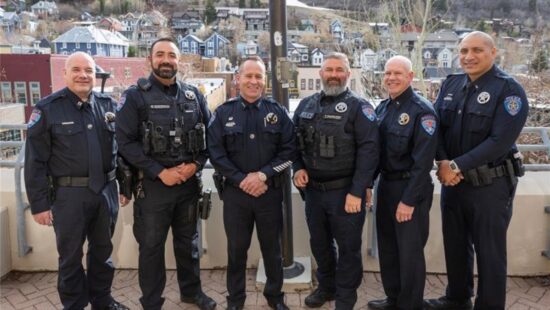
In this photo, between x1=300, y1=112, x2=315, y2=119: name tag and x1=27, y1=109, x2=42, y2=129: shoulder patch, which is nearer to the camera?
x1=27, y1=109, x2=42, y2=129: shoulder patch

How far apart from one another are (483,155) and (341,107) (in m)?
0.95

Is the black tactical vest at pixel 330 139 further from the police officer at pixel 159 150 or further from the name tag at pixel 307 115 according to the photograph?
the police officer at pixel 159 150

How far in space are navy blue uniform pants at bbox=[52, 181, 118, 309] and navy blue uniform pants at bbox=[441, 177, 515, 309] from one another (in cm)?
243

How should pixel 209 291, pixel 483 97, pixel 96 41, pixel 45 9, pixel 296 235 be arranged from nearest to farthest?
1. pixel 483 97
2. pixel 209 291
3. pixel 296 235
4. pixel 96 41
5. pixel 45 9

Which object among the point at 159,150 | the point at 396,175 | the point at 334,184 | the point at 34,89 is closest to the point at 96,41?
the point at 34,89

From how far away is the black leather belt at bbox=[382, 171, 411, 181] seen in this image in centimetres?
284

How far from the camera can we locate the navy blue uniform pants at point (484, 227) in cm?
275

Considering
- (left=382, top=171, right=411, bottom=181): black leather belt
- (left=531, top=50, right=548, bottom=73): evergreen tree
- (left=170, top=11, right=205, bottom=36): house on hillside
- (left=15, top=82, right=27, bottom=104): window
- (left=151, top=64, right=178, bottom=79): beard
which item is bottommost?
(left=382, top=171, right=411, bottom=181): black leather belt

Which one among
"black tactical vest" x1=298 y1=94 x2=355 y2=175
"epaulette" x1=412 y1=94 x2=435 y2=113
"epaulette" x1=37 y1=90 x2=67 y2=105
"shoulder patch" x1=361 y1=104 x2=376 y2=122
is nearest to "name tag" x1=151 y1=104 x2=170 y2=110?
"epaulette" x1=37 y1=90 x2=67 y2=105

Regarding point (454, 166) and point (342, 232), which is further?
point (342, 232)

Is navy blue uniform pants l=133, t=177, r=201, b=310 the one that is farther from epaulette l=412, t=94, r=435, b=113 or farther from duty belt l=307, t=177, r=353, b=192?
epaulette l=412, t=94, r=435, b=113

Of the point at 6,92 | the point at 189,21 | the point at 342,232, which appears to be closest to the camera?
the point at 342,232

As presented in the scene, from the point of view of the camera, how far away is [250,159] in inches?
117

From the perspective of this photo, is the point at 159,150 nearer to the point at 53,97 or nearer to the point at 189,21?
the point at 53,97
